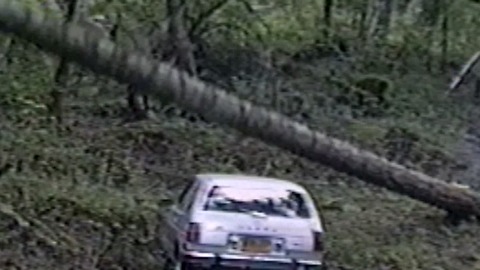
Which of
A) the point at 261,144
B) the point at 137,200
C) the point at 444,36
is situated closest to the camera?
the point at 137,200

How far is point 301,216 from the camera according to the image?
1398cm

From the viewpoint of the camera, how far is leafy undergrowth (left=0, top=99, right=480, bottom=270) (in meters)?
16.6

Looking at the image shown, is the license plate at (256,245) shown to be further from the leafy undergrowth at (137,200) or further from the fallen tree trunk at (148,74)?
the fallen tree trunk at (148,74)

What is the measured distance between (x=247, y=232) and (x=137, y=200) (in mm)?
6712

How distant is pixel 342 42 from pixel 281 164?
9.74 meters

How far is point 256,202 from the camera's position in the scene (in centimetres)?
1394

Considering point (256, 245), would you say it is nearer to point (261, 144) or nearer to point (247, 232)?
point (247, 232)

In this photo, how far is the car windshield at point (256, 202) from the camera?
13.8m

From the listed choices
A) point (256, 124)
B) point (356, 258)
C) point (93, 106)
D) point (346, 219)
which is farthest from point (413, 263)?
point (256, 124)

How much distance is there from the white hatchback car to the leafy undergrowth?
2654 mm

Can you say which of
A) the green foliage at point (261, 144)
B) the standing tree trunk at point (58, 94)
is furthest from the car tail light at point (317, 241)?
the standing tree trunk at point (58, 94)

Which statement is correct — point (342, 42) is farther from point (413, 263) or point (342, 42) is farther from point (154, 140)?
point (413, 263)

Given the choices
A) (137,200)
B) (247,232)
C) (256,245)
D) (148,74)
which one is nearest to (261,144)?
(137,200)

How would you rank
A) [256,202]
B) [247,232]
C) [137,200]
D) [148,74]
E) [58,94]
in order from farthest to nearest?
[58,94] < [137,200] < [256,202] < [247,232] < [148,74]
